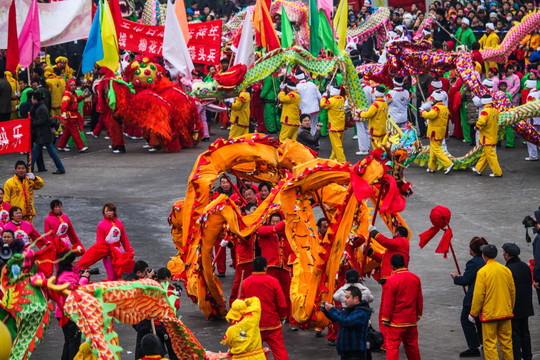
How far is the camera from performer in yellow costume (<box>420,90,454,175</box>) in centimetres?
1858

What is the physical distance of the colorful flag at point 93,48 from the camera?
1897 centimetres

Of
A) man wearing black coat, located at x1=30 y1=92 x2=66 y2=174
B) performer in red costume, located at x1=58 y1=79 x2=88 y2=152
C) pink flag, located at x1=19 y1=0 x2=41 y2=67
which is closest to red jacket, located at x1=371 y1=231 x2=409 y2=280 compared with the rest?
man wearing black coat, located at x1=30 y1=92 x2=66 y2=174

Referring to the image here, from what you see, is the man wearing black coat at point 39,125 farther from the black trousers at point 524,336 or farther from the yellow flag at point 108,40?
the black trousers at point 524,336

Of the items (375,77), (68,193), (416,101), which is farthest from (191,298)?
(416,101)

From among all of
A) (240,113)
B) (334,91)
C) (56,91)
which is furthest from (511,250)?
(56,91)

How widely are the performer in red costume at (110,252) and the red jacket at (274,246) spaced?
5.83 ft

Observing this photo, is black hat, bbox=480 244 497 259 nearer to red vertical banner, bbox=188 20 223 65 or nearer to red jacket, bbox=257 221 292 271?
red jacket, bbox=257 221 292 271

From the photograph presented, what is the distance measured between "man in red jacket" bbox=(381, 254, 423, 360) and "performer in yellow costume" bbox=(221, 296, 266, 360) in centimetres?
149

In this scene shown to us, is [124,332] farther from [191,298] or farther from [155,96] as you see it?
[155,96]

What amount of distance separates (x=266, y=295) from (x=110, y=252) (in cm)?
322

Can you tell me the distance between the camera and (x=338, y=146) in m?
19.7

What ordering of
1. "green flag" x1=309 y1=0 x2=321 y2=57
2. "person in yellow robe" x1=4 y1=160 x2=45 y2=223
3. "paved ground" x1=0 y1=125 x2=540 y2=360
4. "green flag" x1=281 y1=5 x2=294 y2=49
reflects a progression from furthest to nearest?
"green flag" x1=309 y1=0 x2=321 y2=57
"green flag" x1=281 y1=5 x2=294 y2=49
"person in yellow robe" x1=4 y1=160 x2=45 y2=223
"paved ground" x1=0 y1=125 x2=540 y2=360

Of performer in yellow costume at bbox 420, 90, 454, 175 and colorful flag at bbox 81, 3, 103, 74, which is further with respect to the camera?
colorful flag at bbox 81, 3, 103, 74

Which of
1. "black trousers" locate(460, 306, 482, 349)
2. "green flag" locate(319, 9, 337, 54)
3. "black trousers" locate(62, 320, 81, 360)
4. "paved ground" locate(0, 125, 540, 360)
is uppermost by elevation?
"green flag" locate(319, 9, 337, 54)
